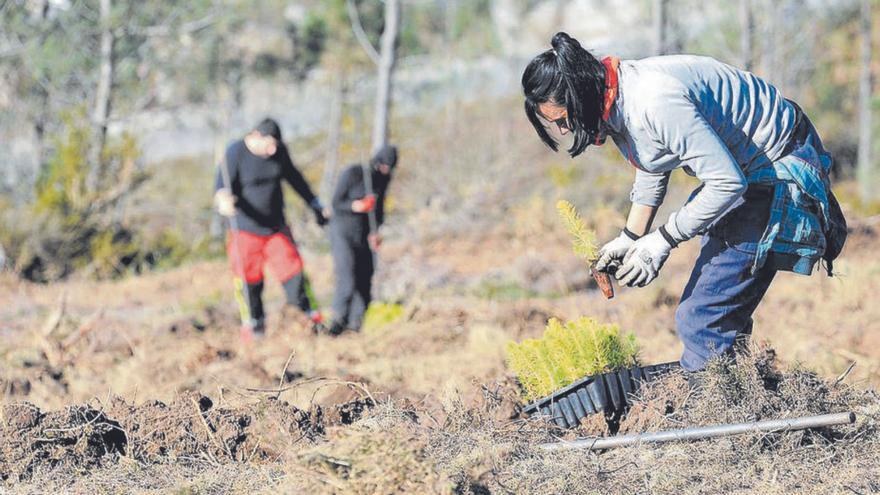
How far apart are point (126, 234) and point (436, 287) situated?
650 cm

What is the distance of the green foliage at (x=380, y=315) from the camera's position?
30.0 feet

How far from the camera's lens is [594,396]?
4.11 meters

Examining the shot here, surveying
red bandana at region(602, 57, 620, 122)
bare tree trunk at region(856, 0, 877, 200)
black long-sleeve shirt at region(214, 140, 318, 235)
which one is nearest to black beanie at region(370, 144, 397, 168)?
black long-sleeve shirt at region(214, 140, 318, 235)

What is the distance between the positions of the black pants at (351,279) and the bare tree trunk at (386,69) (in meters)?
5.65

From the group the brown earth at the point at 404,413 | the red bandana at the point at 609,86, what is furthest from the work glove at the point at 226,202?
the red bandana at the point at 609,86

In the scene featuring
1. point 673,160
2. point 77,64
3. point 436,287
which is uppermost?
point 77,64

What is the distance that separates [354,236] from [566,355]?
5.66 meters

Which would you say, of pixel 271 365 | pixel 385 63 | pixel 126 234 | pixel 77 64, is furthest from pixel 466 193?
pixel 271 365

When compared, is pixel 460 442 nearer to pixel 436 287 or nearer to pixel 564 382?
pixel 564 382

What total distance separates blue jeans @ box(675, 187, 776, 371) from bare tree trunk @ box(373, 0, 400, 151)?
11.5 metres

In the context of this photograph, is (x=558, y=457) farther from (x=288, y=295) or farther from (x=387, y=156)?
(x=387, y=156)

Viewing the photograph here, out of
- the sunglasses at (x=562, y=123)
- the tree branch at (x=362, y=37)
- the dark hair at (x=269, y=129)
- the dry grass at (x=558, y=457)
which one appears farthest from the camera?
the tree branch at (x=362, y=37)

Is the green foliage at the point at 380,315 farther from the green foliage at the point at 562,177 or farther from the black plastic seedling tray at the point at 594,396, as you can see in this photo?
the green foliage at the point at 562,177

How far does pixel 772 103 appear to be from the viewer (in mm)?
3752
